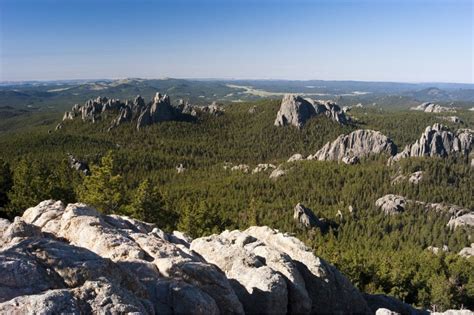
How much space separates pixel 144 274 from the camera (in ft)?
54.4

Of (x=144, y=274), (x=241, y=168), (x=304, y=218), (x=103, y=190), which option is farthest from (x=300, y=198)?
(x=144, y=274)

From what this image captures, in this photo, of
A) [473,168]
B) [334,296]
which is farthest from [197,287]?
[473,168]

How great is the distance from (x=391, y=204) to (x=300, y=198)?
33.5 meters

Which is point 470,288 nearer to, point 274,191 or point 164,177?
point 274,191

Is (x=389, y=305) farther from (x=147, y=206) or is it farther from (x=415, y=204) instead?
(x=415, y=204)

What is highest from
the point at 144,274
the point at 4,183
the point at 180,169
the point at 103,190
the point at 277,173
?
the point at 144,274

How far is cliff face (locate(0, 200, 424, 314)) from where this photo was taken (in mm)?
11836

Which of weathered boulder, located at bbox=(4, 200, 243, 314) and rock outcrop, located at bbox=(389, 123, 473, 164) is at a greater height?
weathered boulder, located at bbox=(4, 200, 243, 314)

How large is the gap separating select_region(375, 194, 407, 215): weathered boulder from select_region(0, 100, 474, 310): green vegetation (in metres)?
3.58

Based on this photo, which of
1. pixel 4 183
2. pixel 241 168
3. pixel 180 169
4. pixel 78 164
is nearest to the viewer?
pixel 4 183

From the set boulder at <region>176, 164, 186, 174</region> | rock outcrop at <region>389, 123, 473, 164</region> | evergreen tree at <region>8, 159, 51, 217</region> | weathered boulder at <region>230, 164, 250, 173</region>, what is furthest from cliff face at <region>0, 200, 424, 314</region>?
rock outcrop at <region>389, 123, 473, 164</region>

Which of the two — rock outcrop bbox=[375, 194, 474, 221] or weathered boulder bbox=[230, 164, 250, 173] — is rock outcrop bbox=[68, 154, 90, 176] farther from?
rock outcrop bbox=[375, 194, 474, 221]

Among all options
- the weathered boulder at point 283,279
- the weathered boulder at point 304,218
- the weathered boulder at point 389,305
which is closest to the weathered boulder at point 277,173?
the weathered boulder at point 304,218

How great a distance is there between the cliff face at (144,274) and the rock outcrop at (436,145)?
174800mm
